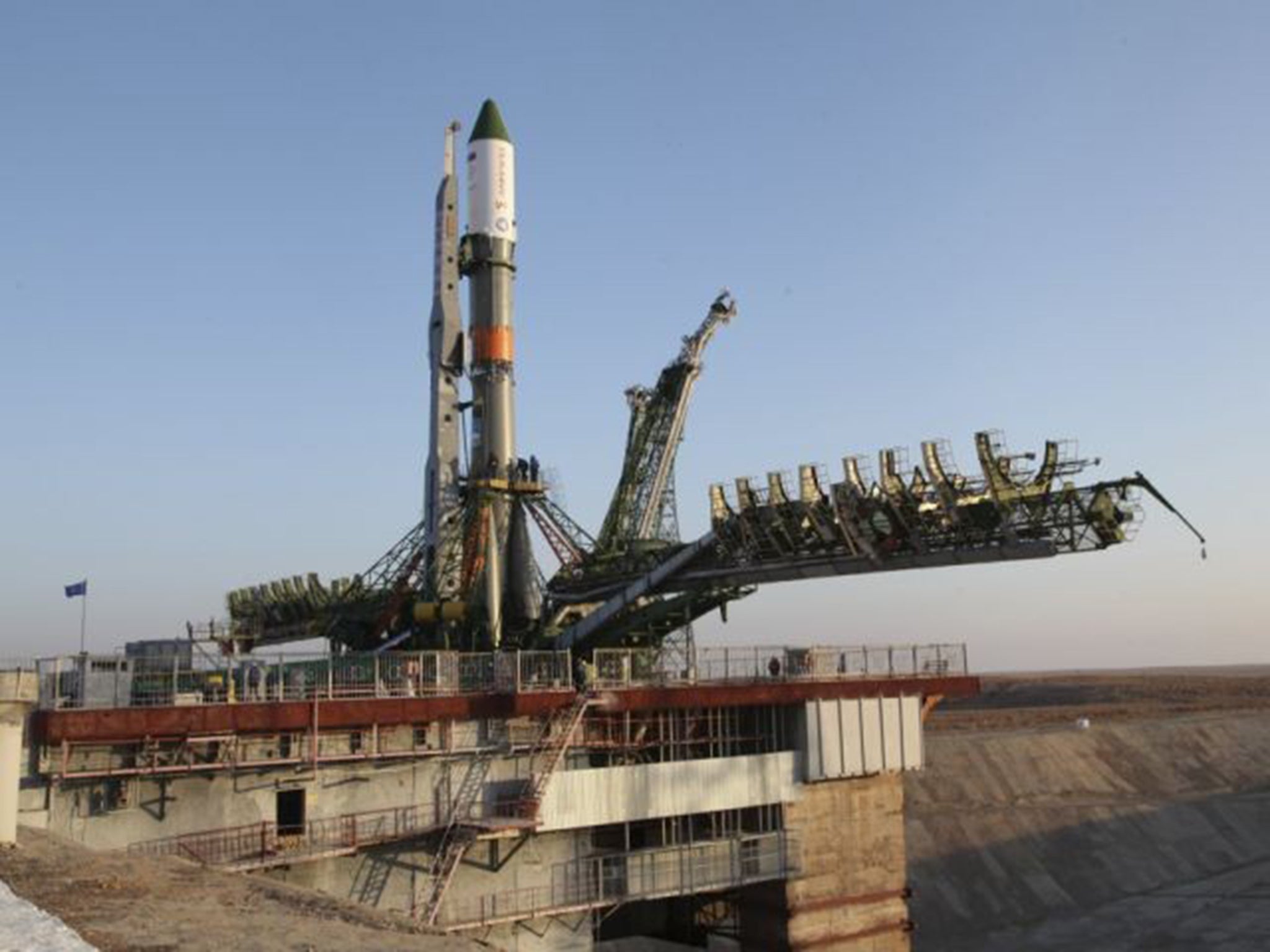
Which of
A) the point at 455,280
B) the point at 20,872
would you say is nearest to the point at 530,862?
the point at 20,872

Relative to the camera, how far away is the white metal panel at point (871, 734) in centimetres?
4347

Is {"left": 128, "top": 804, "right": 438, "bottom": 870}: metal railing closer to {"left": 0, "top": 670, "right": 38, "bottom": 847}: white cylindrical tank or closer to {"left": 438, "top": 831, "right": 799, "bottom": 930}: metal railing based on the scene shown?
{"left": 438, "top": 831, "right": 799, "bottom": 930}: metal railing

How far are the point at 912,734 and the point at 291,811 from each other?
80.3ft

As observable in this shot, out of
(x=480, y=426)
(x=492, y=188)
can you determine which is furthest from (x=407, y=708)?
(x=492, y=188)

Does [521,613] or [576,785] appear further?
[521,613]

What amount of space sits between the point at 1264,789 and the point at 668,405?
72868 millimetres

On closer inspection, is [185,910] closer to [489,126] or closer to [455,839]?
[455,839]

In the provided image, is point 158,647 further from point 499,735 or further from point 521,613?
point 521,613

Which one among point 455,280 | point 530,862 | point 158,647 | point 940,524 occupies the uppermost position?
point 455,280

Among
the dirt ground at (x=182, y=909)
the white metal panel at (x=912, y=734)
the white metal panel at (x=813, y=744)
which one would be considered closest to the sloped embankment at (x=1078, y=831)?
the white metal panel at (x=912, y=734)

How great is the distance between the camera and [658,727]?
4059cm

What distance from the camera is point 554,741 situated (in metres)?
36.8

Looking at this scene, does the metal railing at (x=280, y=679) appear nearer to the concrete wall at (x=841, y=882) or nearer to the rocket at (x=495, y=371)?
the concrete wall at (x=841, y=882)

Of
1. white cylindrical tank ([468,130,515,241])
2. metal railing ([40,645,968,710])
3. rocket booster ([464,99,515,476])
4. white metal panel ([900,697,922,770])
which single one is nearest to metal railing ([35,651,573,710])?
metal railing ([40,645,968,710])
